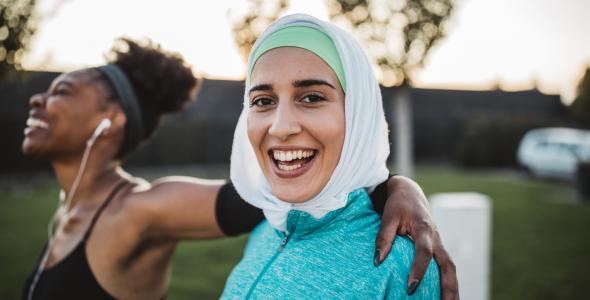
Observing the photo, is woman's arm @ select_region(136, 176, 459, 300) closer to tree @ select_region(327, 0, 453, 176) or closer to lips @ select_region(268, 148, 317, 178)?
lips @ select_region(268, 148, 317, 178)

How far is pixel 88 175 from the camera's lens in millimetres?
2596

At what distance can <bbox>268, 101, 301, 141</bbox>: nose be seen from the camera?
1.50m

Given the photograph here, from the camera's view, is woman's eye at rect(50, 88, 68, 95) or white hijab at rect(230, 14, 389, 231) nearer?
white hijab at rect(230, 14, 389, 231)

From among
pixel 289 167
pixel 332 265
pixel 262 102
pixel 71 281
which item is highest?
pixel 262 102

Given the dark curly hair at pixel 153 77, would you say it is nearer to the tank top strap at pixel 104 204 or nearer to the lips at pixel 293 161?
the tank top strap at pixel 104 204

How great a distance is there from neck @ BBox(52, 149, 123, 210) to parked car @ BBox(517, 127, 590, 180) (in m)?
17.6

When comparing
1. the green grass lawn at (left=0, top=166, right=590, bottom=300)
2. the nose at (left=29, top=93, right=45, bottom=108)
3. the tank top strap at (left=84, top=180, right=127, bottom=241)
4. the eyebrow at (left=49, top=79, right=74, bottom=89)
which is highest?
the eyebrow at (left=49, top=79, right=74, bottom=89)

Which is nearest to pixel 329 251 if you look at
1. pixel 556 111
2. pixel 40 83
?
pixel 40 83

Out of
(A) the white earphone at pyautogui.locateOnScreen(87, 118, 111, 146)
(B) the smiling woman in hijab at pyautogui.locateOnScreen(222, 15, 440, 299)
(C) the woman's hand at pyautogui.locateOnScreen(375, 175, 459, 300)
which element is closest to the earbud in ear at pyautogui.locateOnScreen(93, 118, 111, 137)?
(A) the white earphone at pyautogui.locateOnScreen(87, 118, 111, 146)

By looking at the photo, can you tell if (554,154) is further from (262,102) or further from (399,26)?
(262,102)

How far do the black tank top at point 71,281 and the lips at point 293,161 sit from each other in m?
1.18

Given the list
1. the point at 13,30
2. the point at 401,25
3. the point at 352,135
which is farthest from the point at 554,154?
the point at 352,135

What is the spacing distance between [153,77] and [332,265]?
69.7 inches

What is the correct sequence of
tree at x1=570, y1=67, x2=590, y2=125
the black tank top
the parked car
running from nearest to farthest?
the black tank top → the parked car → tree at x1=570, y1=67, x2=590, y2=125
